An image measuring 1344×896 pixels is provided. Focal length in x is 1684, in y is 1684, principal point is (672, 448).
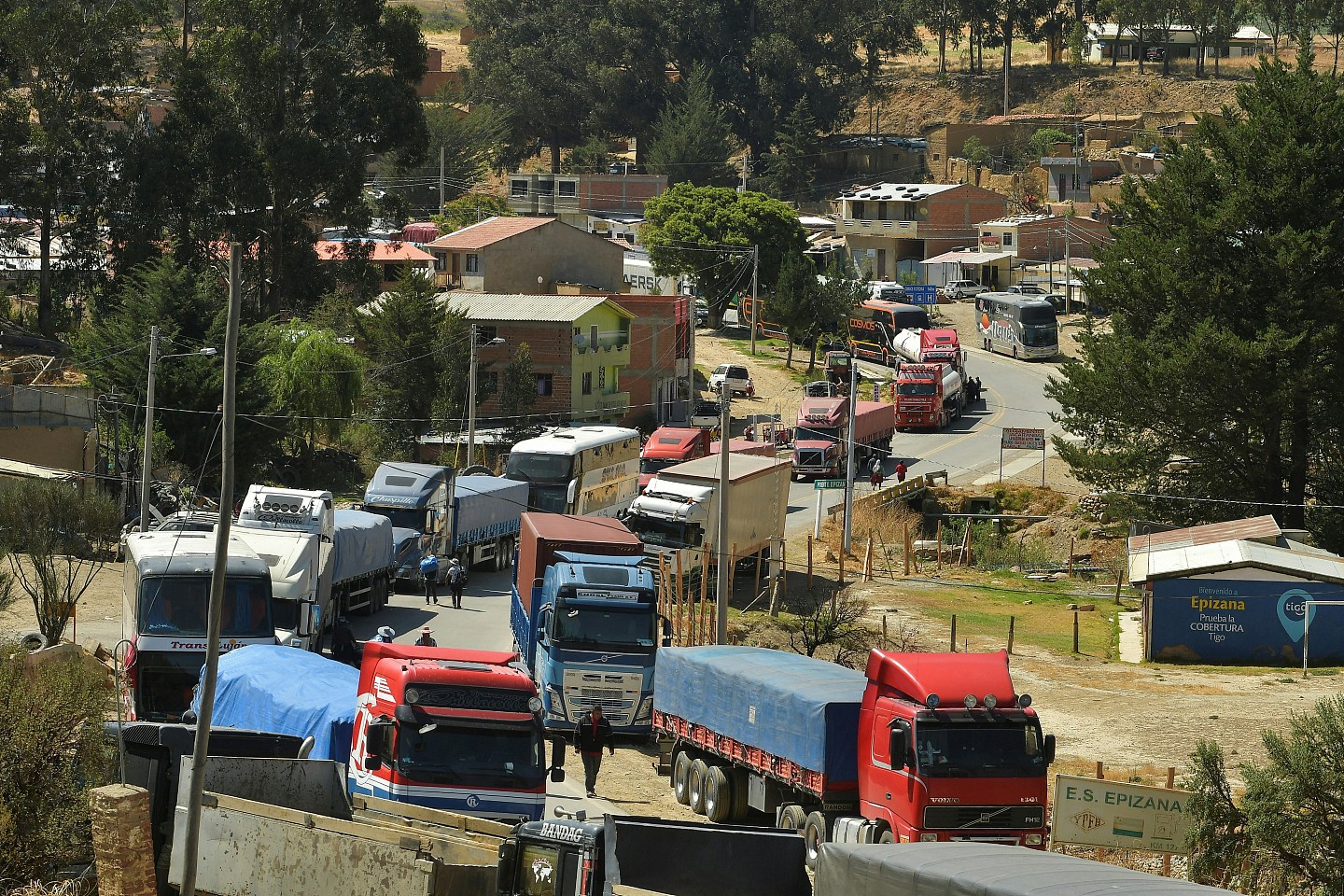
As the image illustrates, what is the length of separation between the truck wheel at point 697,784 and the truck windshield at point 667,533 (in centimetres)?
1561

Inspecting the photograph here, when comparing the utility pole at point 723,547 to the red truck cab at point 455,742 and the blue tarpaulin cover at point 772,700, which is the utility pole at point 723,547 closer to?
the blue tarpaulin cover at point 772,700

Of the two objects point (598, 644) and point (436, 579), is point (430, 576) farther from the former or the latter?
point (598, 644)

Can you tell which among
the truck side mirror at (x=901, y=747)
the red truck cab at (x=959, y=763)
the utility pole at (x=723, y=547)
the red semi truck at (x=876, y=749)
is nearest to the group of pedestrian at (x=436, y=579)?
the utility pole at (x=723, y=547)

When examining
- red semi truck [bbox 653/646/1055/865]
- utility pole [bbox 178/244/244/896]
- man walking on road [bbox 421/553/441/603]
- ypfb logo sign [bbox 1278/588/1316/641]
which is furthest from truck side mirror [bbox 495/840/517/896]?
man walking on road [bbox 421/553/441/603]

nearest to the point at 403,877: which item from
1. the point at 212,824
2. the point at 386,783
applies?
the point at 212,824

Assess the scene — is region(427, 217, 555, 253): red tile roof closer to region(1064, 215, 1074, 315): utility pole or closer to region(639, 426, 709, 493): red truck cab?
region(639, 426, 709, 493): red truck cab

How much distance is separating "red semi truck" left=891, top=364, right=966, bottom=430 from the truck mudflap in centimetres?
5021

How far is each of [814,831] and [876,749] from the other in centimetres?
161

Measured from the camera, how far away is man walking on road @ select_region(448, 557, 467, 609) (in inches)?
1586

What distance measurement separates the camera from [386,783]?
1961cm

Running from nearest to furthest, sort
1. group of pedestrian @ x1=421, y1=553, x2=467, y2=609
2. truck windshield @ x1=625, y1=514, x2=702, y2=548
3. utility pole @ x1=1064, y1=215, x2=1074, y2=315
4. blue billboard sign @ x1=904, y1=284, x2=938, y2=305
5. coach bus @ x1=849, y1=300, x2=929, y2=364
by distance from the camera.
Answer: group of pedestrian @ x1=421, y1=553, x2=467, y2=609 < truck windshield @ x1=625, y1=514, x2=702, y2=548 < coach bus @ x1=849, y1=300, x2=929, y2=364 < utility pole @ x1=1064, y1=215, x2=1074, y2=315 < blue billboard sign @ x1=904, y1=284, x2=938, y2=305

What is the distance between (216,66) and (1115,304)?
36.9 meters

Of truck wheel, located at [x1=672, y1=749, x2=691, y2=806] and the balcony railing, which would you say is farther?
the balcony railing

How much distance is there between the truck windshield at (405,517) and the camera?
143 feet
